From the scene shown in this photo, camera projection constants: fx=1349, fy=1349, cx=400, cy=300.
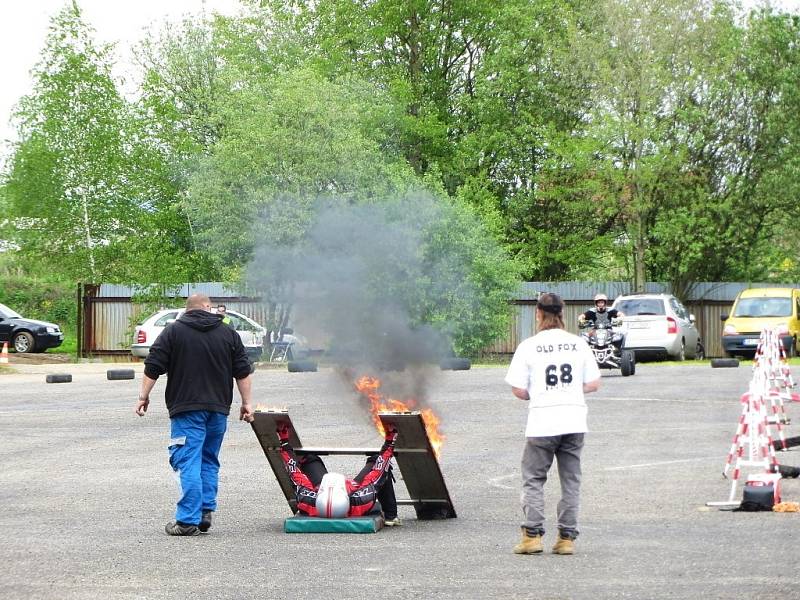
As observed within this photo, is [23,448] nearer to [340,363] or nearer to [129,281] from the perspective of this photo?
[340,363]

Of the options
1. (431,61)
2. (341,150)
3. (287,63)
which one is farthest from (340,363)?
(287,63)

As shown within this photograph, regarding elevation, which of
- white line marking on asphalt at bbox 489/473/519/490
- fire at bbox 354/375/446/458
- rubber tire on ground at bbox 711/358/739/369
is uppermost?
fire at bbox 354/375/446/458

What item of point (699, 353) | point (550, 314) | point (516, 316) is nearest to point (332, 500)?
point (550, 314)

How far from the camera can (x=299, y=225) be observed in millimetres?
→ 37438

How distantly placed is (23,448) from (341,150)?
77.9ft

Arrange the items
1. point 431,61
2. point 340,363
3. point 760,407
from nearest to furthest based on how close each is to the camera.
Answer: point 760,407
point 340,363
point 431,61

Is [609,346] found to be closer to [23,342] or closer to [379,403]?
[379,403]

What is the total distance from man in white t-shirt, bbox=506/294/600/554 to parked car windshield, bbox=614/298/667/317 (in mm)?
23973

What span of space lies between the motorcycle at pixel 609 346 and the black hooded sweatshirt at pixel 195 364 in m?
16.2

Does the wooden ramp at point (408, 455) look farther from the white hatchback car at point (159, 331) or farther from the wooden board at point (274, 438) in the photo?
the white hatchback car at point (159, 331)

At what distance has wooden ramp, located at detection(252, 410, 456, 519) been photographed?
10672 mm

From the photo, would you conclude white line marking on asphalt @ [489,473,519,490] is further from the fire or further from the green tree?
the green tree

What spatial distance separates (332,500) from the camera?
34.3ft

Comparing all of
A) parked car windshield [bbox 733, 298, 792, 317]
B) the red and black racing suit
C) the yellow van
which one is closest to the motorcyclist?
the yellow van
